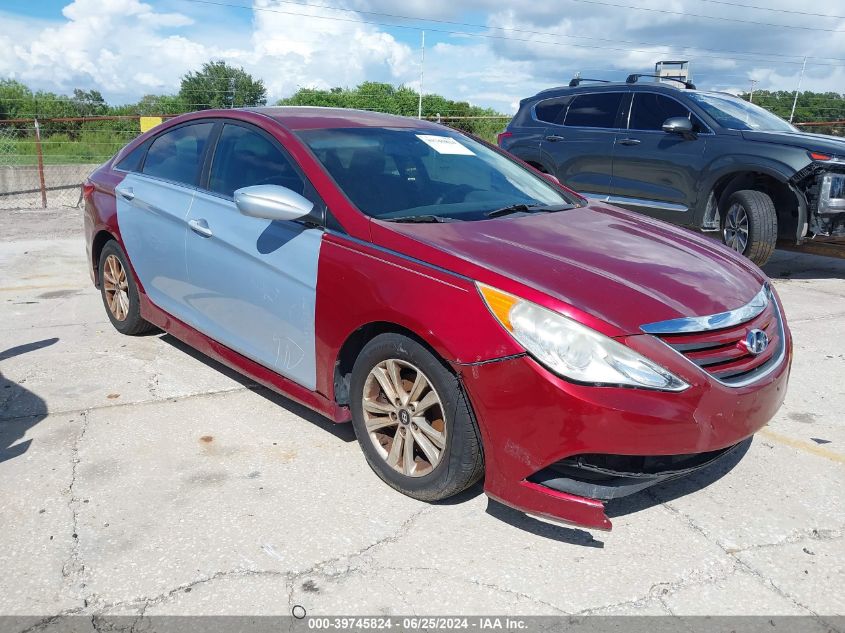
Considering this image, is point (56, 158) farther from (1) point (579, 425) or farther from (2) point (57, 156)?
(1) point (579, 425)

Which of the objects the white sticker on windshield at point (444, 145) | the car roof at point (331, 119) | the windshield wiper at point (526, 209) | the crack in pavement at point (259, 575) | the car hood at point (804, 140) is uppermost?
the car hood at point (804, 140)

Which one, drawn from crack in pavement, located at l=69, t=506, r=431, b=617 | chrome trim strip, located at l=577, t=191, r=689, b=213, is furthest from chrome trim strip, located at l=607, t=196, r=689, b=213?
crack in pavement, located at l=69, t=506, r=431, b=617

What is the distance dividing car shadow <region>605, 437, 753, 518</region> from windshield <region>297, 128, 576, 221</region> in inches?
56.7

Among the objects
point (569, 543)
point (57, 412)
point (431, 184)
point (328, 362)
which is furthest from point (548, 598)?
point (57, 412)

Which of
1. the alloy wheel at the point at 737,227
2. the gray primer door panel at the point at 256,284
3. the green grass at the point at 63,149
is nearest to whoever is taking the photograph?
the gray primer door panel at the point at 256,284

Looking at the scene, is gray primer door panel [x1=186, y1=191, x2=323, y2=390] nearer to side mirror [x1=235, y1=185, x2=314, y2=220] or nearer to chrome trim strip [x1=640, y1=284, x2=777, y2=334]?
side mirror [x1=235, y1=185, x2=314, y2=220]

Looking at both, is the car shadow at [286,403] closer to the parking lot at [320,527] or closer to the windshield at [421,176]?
the parking lot at [320,527]

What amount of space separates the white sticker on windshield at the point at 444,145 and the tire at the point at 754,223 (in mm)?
4061

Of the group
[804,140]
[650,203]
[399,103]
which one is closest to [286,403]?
[650,203]

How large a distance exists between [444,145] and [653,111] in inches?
191

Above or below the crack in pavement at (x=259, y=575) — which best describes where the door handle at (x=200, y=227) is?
above

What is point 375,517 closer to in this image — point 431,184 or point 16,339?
point 431,184

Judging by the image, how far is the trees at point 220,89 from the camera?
2302cm

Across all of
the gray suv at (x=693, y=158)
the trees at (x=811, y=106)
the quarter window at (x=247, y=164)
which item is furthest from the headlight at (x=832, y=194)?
the trees at (x=811, y=106)
